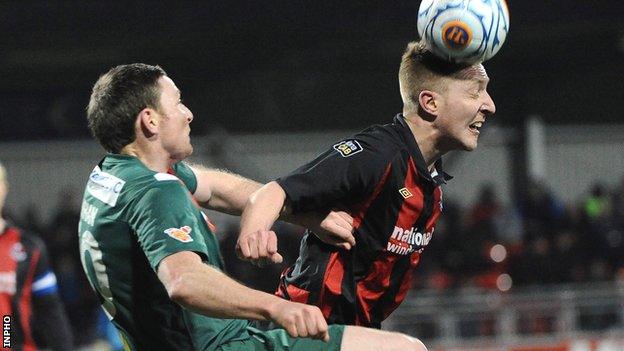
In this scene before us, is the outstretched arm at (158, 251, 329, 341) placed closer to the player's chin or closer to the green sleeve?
the green sleeve

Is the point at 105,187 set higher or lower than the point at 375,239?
higher

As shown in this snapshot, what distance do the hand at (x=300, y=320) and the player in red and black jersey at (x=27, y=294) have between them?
12.1 feet

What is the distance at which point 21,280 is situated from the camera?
6.88 m

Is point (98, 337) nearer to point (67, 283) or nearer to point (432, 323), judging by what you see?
point (67, 283)

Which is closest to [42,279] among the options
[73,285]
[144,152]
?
[144,152]

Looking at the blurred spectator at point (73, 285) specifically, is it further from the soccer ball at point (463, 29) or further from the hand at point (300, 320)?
the hand at point (300, 320)

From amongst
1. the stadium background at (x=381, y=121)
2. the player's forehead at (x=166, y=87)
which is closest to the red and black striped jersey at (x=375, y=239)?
the player's forehead at (x=166, y=87)

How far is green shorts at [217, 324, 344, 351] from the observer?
394 cm

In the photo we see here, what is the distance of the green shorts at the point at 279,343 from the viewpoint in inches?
155

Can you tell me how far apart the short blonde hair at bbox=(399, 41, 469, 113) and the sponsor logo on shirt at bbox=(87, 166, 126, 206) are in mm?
1377

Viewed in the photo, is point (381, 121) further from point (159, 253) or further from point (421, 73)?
point (159, 253)

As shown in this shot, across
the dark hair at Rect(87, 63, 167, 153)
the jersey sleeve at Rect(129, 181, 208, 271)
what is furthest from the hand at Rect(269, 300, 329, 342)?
the dark hair at Rect(87, 63, 167, 153)

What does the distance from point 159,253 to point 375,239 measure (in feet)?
3.71

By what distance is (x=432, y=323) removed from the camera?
11.4 meters
